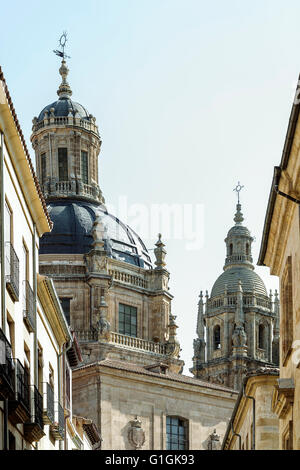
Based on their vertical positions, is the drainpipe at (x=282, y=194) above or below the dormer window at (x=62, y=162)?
below

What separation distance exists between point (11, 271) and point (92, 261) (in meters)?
A: 57.4

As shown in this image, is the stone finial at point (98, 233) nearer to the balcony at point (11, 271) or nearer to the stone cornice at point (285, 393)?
the balcony at point (11, 271)

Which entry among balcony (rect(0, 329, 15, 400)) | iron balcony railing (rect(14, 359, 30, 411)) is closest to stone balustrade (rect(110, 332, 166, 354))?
iron balcony railing (rect(14, 359, 30, 411))

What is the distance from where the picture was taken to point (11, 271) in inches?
1046

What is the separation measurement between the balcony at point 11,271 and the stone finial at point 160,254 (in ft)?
198

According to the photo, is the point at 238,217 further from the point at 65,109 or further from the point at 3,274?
the point at 3,274

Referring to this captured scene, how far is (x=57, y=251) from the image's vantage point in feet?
275

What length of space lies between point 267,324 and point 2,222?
277ft

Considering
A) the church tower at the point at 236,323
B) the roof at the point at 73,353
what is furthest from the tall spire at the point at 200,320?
the roof at the point at 73,353

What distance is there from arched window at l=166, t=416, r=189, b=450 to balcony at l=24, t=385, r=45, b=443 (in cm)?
4077

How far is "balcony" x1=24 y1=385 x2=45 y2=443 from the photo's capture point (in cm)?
2889

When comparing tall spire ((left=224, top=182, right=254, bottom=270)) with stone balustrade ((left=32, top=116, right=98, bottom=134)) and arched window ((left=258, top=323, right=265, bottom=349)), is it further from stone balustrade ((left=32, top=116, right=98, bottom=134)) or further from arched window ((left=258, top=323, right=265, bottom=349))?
stone balustrade ((left=32, top=116, right=98, bottom=134))

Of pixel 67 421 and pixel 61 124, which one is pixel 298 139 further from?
pixel 61 124

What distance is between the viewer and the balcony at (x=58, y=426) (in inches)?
1382
